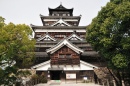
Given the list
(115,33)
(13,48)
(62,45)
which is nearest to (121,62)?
(115,33)

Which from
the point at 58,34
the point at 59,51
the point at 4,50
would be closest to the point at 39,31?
the point at 58,34

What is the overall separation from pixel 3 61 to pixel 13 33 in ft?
10.5

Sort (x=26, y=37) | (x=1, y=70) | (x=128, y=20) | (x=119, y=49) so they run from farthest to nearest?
1. (x=26, y=37)
2. (x=119, y=49)
3. (x=128, y=20)
4. (x=1, y=70)

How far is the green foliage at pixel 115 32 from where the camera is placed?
14.4m

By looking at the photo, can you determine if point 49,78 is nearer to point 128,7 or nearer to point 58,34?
point 58,34

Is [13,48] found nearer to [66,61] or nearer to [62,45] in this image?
[62,45]

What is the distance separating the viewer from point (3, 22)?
14.6 m

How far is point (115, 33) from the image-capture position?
15.4 m

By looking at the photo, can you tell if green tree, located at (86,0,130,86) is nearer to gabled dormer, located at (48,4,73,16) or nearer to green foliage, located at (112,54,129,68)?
green foliage, located at (112,54,129,68)

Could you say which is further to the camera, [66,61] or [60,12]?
[60,12]

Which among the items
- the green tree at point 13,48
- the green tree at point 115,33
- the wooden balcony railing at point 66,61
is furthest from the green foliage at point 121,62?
the wooden balcony railing at point 66,61

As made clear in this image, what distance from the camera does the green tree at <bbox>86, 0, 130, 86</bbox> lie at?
14403mm

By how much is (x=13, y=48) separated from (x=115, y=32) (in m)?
9.12

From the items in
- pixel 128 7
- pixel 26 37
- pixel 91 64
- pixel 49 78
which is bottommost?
pixel 49 78
